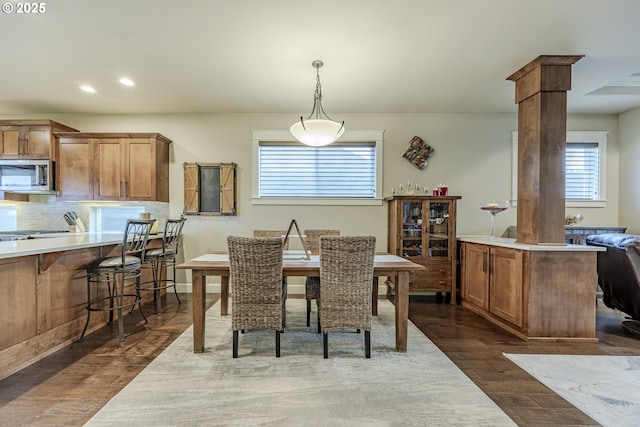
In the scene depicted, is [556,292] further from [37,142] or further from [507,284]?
[37,142]

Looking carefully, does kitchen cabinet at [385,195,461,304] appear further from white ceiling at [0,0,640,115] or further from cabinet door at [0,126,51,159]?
cabinet door at [0,126,51,159]

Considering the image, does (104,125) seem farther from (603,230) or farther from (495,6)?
(603,230)

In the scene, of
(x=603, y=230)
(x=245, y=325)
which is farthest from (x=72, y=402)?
(x=603, y=230)

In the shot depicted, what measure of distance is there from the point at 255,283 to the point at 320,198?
2354 mm

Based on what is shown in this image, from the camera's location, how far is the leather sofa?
109 inches

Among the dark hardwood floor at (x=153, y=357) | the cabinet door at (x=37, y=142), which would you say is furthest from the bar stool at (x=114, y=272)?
the cabinet door at (x=37, y=142)

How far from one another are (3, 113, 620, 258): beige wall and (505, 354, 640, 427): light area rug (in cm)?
232

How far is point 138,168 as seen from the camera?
13.4 feet

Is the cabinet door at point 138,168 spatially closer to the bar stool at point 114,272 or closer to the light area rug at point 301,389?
the bar stool at point 114,272

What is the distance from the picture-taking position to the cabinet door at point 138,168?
4.06 metres

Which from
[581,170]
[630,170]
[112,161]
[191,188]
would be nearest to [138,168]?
[112,161]

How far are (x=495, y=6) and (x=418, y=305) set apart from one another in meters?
3.21

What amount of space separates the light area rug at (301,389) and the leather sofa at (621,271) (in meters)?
2.01

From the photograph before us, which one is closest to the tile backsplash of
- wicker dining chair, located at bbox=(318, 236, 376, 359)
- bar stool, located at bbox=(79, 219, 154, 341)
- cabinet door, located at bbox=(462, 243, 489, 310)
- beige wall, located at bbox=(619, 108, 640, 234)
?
bar stool, located at bbox=(79, 219, 154, 341)
